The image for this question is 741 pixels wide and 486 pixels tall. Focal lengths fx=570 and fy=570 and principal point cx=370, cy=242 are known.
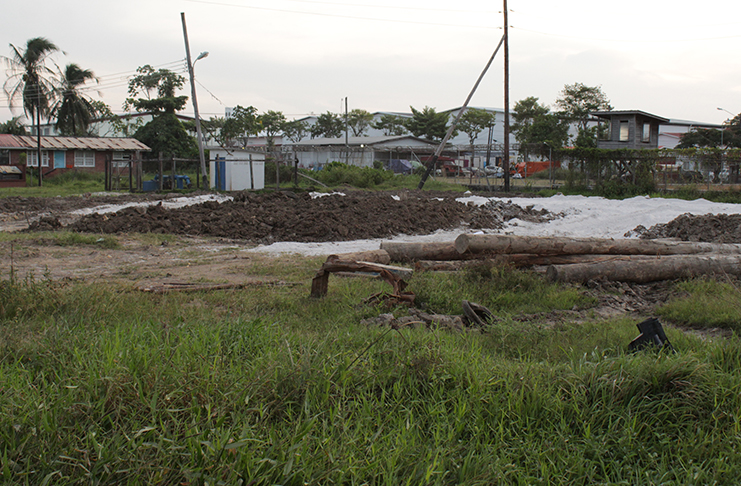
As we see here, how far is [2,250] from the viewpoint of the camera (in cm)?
1103

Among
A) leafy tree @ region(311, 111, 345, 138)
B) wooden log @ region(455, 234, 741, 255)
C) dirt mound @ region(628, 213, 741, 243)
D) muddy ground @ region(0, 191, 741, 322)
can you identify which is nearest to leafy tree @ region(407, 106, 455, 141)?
leafy tree @ region(311, 111, 345, 138)

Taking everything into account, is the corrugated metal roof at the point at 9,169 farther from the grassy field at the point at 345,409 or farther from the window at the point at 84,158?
the grassy field at the point at 345,409

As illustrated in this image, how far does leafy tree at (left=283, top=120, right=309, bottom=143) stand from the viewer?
82.4 metres

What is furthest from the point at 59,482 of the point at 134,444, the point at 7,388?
the point at 7,388

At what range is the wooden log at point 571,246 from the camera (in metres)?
8.18

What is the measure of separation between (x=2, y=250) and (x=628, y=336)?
11.2m

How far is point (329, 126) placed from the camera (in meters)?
83.7

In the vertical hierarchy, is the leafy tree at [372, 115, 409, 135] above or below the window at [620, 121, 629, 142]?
above

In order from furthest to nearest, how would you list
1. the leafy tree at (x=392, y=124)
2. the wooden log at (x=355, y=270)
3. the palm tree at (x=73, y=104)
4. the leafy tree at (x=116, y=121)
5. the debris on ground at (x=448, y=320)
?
1. the leafy tree at (x=392, y=124)
2. the leafy tree at (x=116, y=121)
3. the palm tree at (x=73, y=104)
4. the wooden log at (x=355, y=270)
5. the debris on ground at (x=448, y=320)

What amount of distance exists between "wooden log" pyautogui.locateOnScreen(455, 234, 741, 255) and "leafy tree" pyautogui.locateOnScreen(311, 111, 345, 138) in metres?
76.3

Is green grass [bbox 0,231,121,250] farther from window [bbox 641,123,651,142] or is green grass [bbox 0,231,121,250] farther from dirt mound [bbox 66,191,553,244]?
window [bbox 641,123,651,142]

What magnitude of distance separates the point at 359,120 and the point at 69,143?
4579cm

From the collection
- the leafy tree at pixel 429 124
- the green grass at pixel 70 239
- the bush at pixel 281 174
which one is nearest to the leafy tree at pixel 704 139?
the leafy tree at pixel 429 124

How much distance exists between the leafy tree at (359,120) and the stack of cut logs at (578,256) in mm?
74513
